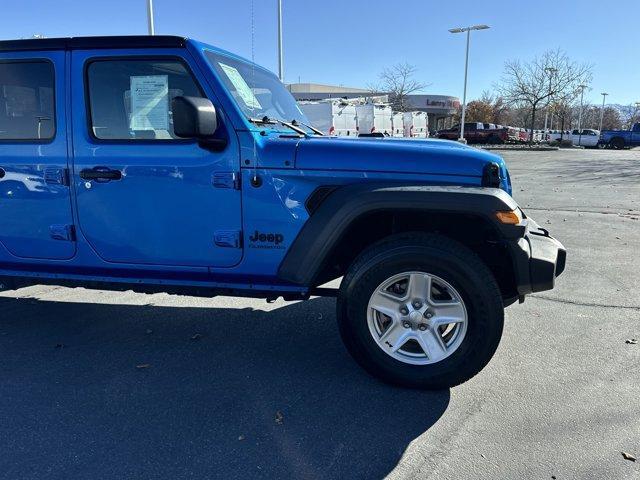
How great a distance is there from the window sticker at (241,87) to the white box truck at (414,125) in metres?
23.9

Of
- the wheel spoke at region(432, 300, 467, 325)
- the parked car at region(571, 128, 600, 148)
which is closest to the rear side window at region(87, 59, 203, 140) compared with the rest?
the wheel spoke at region(432, 300, 467, 325)

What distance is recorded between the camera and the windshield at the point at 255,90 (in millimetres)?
3205

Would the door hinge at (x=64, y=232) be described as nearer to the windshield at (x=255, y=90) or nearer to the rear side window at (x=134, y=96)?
the rear side window at (x=134, y=96)

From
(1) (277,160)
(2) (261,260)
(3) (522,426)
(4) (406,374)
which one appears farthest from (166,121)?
(3) (522,426)

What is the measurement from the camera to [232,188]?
10.1 ft

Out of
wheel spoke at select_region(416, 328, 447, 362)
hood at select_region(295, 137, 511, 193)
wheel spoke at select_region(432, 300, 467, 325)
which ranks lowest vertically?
wheel spoke at select_region(416, 328, 447, 362)

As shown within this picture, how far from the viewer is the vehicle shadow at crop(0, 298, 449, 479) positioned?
2404mm

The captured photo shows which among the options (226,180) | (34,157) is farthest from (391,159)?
(34,157)

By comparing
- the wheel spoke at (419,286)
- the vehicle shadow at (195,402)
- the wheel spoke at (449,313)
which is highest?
the wheel spoke at (419,286)

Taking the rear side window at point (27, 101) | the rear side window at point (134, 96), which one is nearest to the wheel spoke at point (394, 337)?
the rear side window at point (134, 96)

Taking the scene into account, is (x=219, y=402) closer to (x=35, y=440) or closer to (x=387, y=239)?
(x=35, y=440)

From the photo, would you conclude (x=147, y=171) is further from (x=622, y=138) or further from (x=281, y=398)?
(x=622, y=138)

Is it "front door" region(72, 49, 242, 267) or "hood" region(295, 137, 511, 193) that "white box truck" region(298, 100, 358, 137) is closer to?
"front door" region(72, 49, 242, 267)

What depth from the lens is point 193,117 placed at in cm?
280
